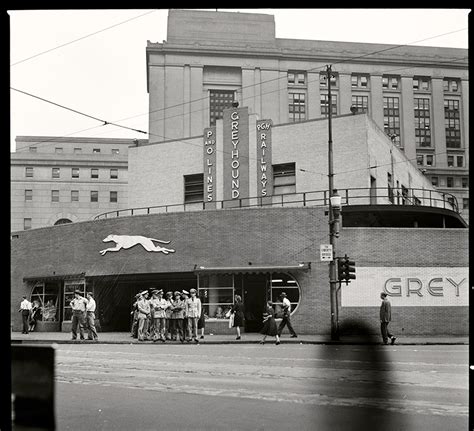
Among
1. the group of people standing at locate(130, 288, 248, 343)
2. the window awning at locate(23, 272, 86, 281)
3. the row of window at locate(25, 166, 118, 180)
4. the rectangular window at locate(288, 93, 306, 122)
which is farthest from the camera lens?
the rectangular window at locate(288, 93, 306, 122)

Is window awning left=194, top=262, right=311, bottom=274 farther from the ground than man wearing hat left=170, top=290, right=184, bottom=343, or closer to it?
farther from the ground

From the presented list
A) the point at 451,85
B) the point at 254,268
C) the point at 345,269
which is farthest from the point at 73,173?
the point at 345,269

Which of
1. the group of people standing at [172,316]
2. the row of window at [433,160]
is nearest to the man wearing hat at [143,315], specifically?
the group of people standing at [172,316]

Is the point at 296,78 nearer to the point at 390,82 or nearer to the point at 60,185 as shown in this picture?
the point at 390,82

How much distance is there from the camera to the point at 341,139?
1304 inches

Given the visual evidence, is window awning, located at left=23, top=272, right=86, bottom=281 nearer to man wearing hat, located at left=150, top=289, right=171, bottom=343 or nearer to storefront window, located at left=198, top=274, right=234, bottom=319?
storefront window, located at left=198, top=274, right=234, bottom=319

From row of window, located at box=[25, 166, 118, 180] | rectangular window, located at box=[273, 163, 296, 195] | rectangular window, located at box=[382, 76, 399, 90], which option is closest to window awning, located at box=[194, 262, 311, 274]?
rectangular window, located at box=[273, 163, 296, 195]

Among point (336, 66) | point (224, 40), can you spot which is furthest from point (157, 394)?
point (336, 66)

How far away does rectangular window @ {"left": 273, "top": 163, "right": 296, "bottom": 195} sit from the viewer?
3384cm

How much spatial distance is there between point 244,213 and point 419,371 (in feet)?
56.3

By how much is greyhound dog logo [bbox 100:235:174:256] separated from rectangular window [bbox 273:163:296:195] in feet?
24.4

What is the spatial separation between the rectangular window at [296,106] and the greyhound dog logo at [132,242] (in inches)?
1784

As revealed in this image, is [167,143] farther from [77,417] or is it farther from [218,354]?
[77,417]

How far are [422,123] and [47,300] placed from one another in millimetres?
57726
